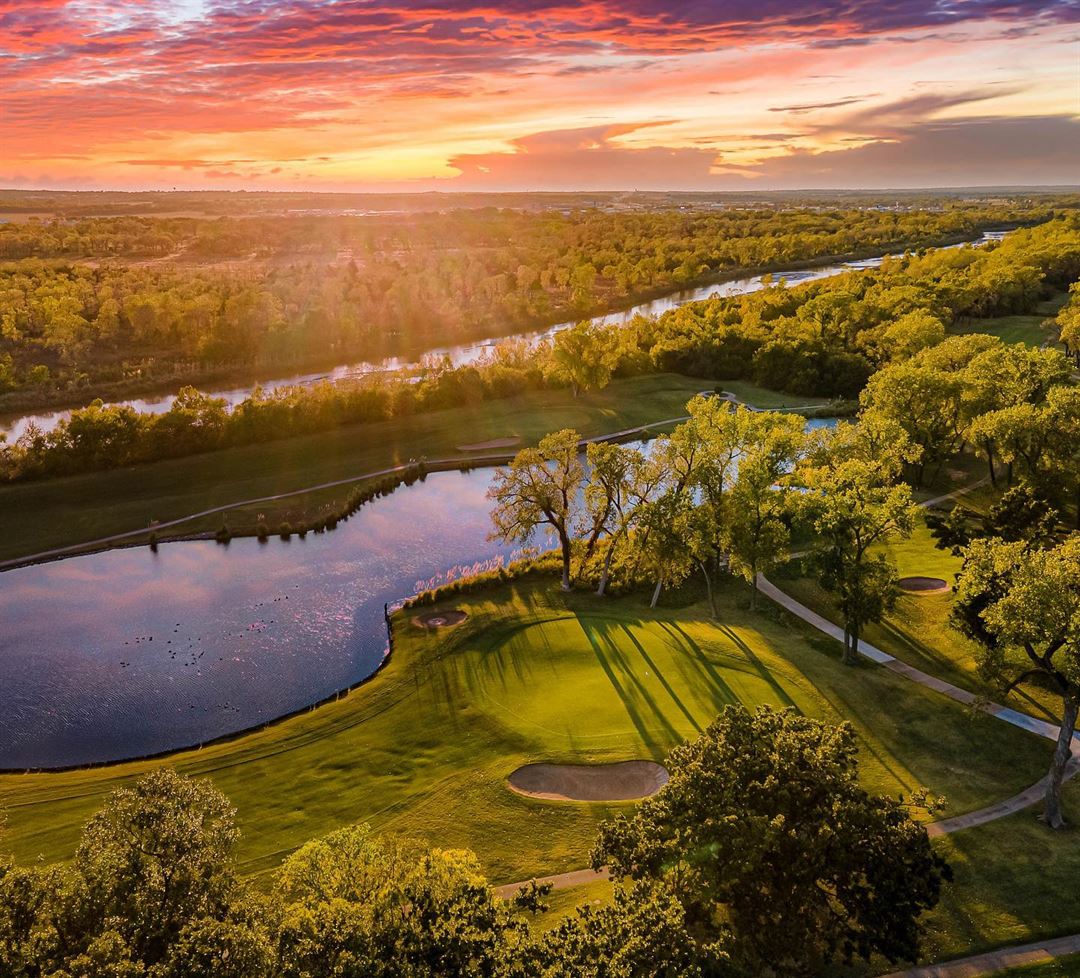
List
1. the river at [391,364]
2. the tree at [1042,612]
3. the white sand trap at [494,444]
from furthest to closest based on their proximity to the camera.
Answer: the river at [391,364] < the white sand trap at [494,444] < the tree at [1042,612]

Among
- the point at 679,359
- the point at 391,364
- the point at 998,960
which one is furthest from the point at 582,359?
the point at 998,960

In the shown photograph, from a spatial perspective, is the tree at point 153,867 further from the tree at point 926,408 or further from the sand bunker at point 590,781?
the tree at point 926,408

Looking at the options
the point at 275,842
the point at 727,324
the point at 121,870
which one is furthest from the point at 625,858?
the point at 727,324

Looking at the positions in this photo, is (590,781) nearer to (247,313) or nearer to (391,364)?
(391,364)

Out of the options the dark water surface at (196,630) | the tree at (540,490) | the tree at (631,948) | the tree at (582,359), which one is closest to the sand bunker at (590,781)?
the tree at (631,948)

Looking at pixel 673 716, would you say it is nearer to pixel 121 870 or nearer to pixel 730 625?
pixel 730 625

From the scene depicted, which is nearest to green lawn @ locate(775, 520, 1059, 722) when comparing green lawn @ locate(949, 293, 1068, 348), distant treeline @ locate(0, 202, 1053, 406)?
green lawn @ locate(949, 293, 1068, 348)

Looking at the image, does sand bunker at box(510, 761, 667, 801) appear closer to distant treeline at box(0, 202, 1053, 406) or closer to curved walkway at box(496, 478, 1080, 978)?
curved walkway at box(496, 478, 1080, 978)
